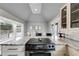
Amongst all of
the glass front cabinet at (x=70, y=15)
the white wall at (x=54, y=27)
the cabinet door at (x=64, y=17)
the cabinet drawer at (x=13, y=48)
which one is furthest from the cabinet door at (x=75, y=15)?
the cabinet drawer at (x=13, y=48)

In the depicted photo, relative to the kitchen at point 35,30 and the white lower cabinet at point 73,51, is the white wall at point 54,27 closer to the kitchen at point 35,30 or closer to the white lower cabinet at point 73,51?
the kitchen at point 35,30

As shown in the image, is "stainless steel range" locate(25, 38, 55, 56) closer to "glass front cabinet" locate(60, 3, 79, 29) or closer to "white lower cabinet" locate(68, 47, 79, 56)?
"white lower cabinet" locate(68, 47, 79, 56)

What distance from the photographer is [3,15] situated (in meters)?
1.41

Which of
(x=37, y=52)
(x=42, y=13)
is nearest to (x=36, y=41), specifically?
(x=37, y=52)

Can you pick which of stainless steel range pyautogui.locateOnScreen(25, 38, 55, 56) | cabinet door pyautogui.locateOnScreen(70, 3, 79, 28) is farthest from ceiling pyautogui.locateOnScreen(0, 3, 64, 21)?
stainless steel range pyautogui.locateOnScreen(25, 38, 55, 56)

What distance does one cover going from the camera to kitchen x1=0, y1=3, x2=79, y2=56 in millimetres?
1428

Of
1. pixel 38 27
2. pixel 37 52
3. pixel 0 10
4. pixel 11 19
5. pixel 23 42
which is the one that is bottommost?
pixel 37 52

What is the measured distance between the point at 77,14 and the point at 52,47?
0.56m

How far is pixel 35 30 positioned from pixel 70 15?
53 cm

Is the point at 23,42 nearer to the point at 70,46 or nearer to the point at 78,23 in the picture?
the point at 70,46

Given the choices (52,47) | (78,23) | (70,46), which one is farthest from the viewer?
(52,47)

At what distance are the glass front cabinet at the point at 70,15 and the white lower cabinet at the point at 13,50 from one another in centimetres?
67

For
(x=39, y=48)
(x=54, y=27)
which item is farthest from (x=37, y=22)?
(x=39, y=48)

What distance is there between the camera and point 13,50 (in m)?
1.45
